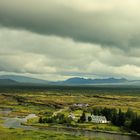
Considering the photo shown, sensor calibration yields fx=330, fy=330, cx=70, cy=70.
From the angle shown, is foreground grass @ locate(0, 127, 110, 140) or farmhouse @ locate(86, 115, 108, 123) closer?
foreground grass @ locate(0, 127, 110, 140)

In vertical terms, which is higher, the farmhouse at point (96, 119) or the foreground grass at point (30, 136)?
the farmhouse at point (96, 119)

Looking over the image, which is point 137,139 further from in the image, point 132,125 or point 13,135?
point 13,135

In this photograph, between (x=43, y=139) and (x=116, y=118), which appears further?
(x=116, y=118)

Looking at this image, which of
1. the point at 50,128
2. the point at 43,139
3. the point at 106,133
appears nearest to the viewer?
the point at 43,139

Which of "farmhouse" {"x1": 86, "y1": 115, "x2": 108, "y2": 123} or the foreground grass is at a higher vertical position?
"farmhouse" {"x1": 86, "y1": 115, "x2": 108, "y2": 123}

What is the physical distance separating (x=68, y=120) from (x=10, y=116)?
117 ft

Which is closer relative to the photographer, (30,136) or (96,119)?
(30,136)

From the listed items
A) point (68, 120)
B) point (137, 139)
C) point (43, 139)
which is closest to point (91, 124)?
point (68, 120)

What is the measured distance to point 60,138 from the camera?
97625 millimetres

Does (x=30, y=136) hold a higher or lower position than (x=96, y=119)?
lower

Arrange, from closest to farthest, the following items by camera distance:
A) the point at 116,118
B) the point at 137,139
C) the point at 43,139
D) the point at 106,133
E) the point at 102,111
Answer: the point at 43,139 < the point at 137,139 < the point at 106,133 < the point at 116,118 < the point at 102,111

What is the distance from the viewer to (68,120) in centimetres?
13562

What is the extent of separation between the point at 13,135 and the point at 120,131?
39328 mm

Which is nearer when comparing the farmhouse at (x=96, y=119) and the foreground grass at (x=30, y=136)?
the foreground grass at (x=30, y=136)
